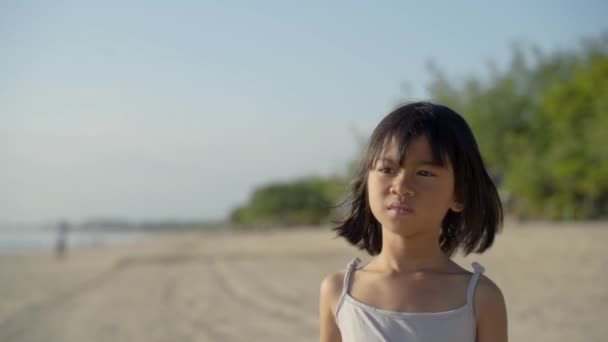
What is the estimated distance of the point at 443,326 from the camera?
1.71m

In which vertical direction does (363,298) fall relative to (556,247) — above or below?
above

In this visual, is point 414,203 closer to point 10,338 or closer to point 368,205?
point 368,205

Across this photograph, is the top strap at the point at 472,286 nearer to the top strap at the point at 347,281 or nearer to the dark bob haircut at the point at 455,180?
the dark bob haircut at the point at 455,180

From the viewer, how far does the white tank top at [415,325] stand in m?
1.71

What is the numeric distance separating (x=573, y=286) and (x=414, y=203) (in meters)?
8.04

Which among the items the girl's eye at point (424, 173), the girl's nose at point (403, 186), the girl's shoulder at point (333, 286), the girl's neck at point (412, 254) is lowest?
the girl's shoulder at point (333, 286)

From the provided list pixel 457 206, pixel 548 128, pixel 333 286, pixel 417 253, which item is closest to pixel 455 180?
pixel 457 206

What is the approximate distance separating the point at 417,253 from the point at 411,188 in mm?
213

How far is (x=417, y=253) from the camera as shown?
6.10 ft

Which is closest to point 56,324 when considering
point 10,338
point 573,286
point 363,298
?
point 10,338

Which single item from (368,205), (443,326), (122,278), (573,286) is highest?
(368,205)

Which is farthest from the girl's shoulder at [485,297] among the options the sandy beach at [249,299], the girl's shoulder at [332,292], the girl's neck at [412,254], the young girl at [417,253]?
the sandy beach at [249,299]

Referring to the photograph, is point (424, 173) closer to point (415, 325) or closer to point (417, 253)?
point (417, 253)

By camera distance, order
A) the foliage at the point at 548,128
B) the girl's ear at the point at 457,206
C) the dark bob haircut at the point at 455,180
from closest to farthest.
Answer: the dark bob haircut at the point at 455,180
the girl's ear at the point at 457,206
the foliage at the point at 548,128
